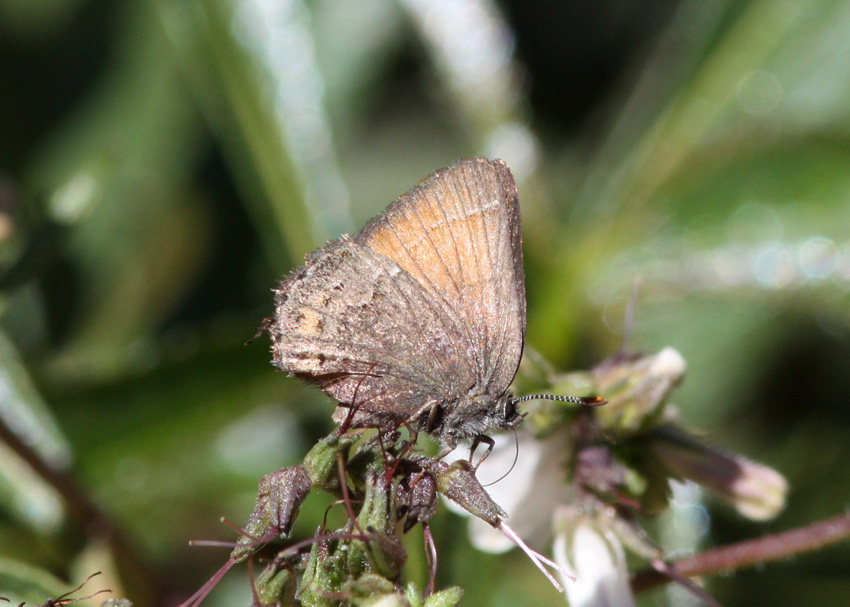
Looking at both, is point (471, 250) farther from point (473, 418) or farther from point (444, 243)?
point (473, 418)

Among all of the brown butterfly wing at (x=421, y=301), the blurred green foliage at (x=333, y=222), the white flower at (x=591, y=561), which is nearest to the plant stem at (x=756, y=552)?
the white flower at (x=591, y=561)

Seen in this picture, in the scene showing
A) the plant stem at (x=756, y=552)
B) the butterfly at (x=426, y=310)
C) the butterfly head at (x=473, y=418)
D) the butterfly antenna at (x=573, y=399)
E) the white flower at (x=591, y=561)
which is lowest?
the plant stem at (x=756, y=552)

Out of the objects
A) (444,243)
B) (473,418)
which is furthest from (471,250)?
(473,418)

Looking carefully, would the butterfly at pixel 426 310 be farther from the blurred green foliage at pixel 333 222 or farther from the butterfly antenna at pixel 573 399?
the blurred green foliage at pixel 333 222

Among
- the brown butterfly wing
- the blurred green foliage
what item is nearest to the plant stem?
the blurred green foliage

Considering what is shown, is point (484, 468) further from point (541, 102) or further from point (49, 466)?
point (541, 102)

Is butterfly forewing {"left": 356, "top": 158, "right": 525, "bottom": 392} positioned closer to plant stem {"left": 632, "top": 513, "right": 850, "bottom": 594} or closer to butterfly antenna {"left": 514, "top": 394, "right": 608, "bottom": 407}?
butterfly antenna {"left": 514, "top": 394, "right": 608, "bottom": 407}
